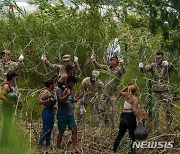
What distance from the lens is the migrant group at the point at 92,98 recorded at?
22.1 feet

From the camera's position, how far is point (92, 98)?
7953 mm

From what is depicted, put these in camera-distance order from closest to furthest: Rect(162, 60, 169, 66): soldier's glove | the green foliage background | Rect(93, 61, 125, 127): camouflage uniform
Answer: Rect(93, 61, 125, 127): camouflage uniform < Rect(162, 60, 169, 66): soldier's glove < the green foliage background

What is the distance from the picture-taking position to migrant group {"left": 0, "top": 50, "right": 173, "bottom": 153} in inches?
265

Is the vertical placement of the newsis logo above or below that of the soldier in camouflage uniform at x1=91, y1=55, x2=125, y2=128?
below

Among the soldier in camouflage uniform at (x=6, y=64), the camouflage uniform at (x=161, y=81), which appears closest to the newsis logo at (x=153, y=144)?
the camouflage uniform at (x=161, y=81)

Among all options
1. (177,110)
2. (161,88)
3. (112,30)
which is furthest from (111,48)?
(177,110)

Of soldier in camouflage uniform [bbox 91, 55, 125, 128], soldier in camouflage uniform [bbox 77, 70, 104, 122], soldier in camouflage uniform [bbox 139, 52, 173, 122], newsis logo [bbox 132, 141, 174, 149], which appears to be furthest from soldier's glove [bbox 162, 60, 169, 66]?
newsis logo [bbox 132, 141, 174, 149]

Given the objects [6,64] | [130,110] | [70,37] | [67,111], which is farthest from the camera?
[70,37]

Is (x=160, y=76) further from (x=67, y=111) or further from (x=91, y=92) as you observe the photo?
(x=67, y=111)

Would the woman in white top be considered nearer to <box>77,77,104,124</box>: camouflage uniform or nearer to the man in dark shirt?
the man in dark shirt

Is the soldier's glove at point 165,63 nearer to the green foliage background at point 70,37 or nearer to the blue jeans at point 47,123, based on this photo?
the green foliage background at point 70,37

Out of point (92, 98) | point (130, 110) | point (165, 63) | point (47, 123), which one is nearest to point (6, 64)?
point (92, 98)

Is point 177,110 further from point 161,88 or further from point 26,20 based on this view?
point 26,20

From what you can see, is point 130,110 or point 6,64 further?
point 6,64
